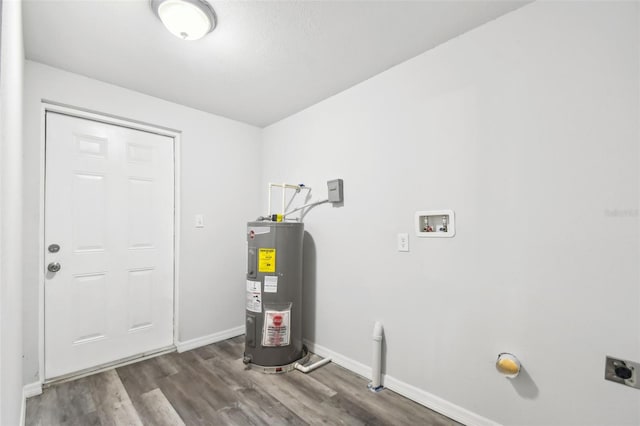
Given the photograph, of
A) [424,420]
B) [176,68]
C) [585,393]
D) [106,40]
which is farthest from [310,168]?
[585,393]

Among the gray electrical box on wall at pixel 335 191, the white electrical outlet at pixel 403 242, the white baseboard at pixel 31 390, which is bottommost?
the white baseboard at pixel 31 390

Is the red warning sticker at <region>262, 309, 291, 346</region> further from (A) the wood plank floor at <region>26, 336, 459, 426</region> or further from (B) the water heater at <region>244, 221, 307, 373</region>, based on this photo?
(A) the wood plank floor at <region>26, 336, 459, 426</region>

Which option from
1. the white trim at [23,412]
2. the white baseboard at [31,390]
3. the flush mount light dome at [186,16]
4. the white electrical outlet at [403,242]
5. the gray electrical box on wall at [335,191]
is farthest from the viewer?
the gray electrical box on wall at [335,191]

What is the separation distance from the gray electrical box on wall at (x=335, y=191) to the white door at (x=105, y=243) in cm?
151

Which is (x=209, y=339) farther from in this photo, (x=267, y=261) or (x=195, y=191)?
(x=195, y=191)

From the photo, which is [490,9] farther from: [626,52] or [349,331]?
[349,331]

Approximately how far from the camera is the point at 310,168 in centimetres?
283

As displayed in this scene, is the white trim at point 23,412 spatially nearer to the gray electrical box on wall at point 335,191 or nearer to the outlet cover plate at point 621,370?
the gray electrical box on wall at point 335,191

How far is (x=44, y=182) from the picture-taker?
2.16 m

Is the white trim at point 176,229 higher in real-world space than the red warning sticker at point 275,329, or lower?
higher

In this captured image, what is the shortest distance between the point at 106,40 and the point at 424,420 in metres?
3.04

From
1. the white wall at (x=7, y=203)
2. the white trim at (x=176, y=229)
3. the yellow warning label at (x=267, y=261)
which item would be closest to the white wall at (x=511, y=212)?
the yellow warning label at (x=267, y=261)

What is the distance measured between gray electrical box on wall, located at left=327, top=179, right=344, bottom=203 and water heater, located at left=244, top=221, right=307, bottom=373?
0.42 metres

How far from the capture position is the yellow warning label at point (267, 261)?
241 centimetres
